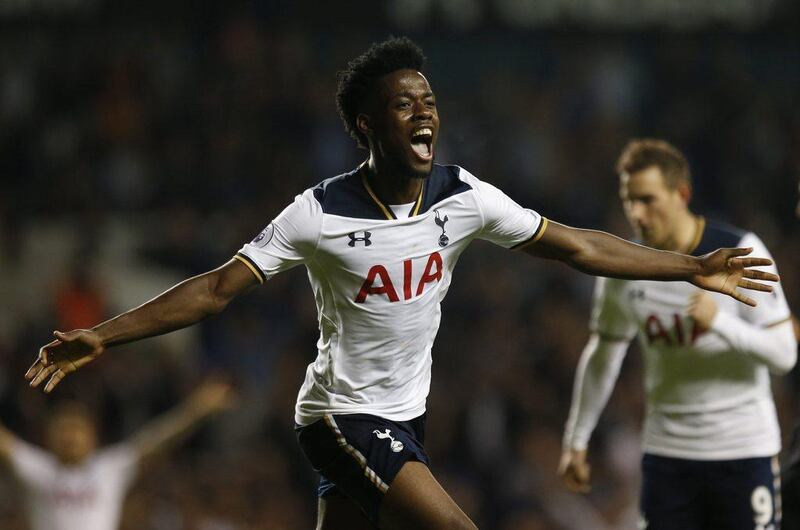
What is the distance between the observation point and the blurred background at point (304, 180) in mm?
8891

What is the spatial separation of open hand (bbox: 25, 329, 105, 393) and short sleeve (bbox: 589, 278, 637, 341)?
2.38m

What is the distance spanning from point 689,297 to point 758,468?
75cm

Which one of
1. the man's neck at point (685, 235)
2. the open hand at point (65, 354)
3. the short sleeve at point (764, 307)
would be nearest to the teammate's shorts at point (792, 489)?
the short sleeve at point (764, 307)

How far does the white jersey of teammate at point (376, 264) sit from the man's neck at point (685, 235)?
1055 millimetres

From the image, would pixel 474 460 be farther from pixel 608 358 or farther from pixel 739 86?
pixel 739 86

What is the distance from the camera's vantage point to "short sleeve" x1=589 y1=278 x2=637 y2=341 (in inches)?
216

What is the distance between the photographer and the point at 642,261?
446 cm

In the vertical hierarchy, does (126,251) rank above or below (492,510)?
above

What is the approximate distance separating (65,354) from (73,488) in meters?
3.42

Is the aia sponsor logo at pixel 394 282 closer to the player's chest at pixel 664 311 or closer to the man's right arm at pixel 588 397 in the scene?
the player's chest at pixel 664 311

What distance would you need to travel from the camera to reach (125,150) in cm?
1152

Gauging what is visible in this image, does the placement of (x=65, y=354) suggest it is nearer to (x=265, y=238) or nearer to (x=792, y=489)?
(x=265, y=238)

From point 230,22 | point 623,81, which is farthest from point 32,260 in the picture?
point 623,81

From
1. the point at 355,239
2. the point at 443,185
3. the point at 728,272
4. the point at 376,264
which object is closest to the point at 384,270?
the point at 376,264
